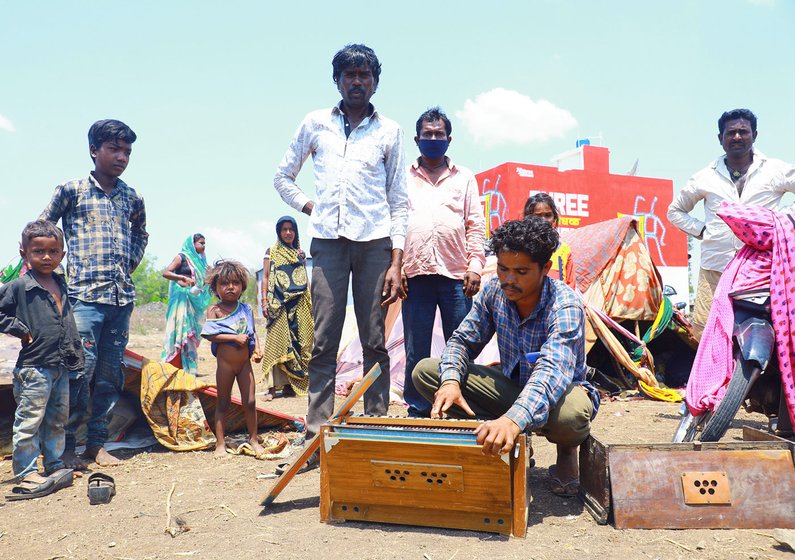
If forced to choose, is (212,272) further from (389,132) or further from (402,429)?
(402,429)

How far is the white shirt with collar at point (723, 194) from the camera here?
15.7 ft

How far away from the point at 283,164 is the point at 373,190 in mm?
616

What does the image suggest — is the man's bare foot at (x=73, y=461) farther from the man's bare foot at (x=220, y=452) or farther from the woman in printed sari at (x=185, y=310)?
the woman in printed sari at (x=185, y=310)

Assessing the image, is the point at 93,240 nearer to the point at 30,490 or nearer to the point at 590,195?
the point at 30,490

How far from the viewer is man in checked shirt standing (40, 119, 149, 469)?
3.75 metres

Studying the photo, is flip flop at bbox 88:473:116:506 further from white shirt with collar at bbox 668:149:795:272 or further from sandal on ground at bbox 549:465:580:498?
white shirt with collar at bbox 668:149:795:272

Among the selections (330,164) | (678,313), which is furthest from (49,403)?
(678,313)

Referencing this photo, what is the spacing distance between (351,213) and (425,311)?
92 cm

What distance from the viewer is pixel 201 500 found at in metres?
3.13

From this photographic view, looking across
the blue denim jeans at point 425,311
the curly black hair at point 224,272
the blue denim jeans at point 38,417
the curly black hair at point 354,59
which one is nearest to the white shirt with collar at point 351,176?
the curly black hair at point 354,59

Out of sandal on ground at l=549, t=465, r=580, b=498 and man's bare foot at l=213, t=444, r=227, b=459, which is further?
man's bare foot at l=213, t=444, r=227, b=459

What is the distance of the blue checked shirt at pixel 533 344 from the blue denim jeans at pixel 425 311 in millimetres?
810

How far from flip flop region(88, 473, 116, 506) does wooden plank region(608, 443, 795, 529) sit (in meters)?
2.49

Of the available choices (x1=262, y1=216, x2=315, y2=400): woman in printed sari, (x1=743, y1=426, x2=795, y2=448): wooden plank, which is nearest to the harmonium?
(x1=743, y1=426, x2=795, y2=448): wooden plank
